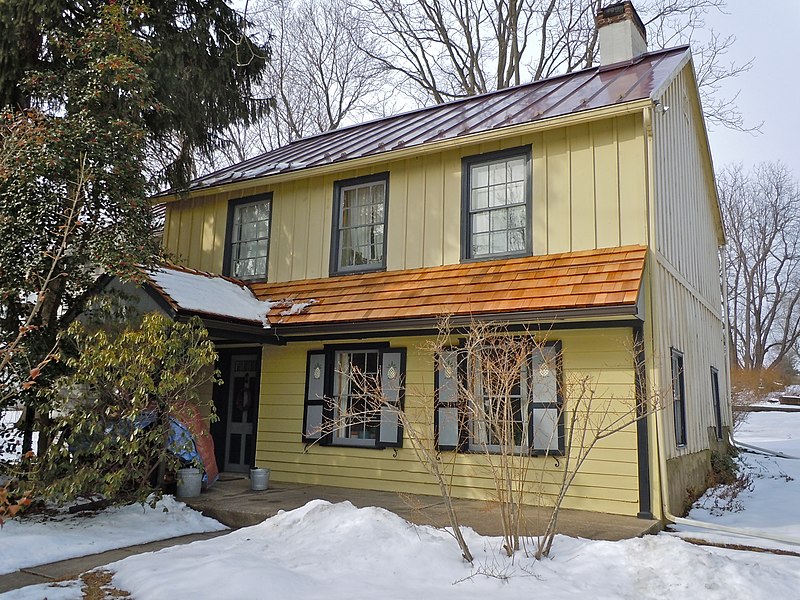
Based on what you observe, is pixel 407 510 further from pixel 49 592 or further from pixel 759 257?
pixel 759 257

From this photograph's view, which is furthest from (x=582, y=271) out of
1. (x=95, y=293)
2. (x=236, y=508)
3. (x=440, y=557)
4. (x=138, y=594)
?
(x=95, y=293)

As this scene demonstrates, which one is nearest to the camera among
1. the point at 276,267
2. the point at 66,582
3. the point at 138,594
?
the point at 138,594

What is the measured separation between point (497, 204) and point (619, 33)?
448 centimetres

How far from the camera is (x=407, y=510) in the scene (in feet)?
23.7

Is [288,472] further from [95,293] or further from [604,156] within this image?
[604,156]

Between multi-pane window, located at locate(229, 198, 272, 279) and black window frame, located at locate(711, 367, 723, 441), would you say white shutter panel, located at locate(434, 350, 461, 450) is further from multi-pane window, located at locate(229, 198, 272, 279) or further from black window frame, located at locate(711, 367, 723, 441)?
black window frame, located at locate(711, 367, 723, 441)

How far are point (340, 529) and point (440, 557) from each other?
109cm

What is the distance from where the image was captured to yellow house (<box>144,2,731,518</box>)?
744cm

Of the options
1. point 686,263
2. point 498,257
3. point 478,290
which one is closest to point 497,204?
point 498,257

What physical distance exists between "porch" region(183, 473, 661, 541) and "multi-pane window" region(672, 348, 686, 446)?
6.62 ft

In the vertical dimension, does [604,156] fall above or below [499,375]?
above

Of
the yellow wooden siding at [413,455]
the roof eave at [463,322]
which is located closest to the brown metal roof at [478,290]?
the roof eave at [463,322]

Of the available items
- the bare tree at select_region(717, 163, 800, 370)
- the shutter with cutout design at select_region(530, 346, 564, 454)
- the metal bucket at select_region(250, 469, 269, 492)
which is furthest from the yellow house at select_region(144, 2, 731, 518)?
the bare tree at select_region(717, 163, 800, 370)

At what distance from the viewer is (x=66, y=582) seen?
4980mm
